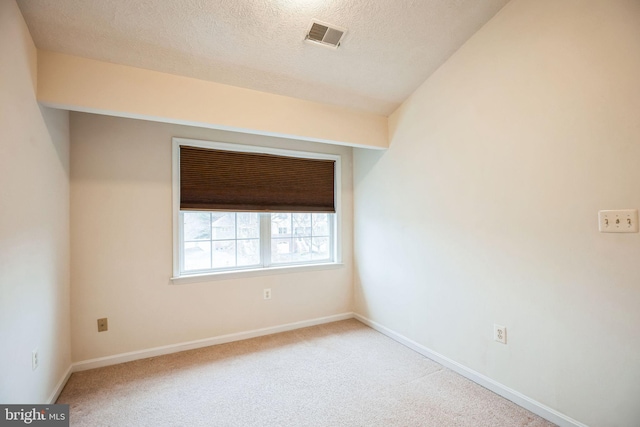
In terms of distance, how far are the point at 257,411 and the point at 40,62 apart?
2673 mm

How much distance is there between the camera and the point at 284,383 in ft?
7.54

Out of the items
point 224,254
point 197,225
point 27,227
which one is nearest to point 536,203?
point 224,254

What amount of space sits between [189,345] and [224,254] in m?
0.92

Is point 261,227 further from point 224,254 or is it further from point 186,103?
point 186,103

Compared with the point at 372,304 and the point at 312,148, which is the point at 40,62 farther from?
the point at 372,304

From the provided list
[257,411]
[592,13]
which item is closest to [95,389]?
[257,411]

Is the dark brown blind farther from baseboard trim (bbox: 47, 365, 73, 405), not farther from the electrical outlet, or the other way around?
the electrical outlet

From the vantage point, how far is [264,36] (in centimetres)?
210

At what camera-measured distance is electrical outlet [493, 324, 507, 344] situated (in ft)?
6.98

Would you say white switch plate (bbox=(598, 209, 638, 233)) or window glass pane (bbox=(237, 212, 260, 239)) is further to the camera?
window glass pane (bbox=(237, 212, 260, 239))

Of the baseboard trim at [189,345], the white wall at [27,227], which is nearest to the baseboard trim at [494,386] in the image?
the baseboard trim at [189,345]

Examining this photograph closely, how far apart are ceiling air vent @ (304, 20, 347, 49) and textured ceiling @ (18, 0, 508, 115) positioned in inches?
1.6

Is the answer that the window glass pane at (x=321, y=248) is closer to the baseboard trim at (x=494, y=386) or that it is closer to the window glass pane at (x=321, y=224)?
the window glass pane at (x=321, y=224)

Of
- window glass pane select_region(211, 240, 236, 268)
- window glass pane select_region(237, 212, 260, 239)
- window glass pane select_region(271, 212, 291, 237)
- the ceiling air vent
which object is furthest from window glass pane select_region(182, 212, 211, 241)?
the ceiling air vent
